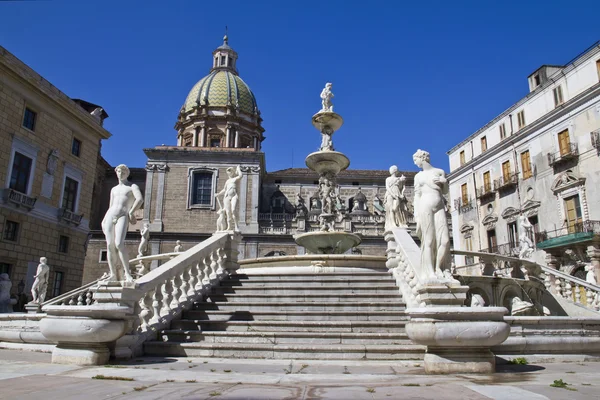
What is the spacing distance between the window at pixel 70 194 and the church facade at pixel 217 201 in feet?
35.6

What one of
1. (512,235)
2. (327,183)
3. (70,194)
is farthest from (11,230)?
(512,235)

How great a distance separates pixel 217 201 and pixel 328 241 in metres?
23.9

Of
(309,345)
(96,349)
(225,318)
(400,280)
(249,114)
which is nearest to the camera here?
(96,349)

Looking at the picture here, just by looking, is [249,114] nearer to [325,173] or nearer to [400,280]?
[325,173]

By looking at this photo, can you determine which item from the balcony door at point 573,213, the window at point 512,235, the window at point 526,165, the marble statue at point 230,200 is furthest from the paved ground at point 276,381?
the window at point 526,165

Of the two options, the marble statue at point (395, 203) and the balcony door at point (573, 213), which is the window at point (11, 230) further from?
the balcony door at point (573, 213)

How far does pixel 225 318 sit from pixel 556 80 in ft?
91.7

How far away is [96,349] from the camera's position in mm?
6270

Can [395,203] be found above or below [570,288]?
above

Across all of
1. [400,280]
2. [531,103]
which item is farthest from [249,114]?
[400,280]

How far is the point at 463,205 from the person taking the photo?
3634 cm

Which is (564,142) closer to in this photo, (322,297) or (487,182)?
(487,182)

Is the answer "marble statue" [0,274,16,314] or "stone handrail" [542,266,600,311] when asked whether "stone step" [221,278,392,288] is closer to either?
"stone handrail" [542,266,600,311]

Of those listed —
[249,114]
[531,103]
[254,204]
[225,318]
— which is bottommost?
[225,318]
